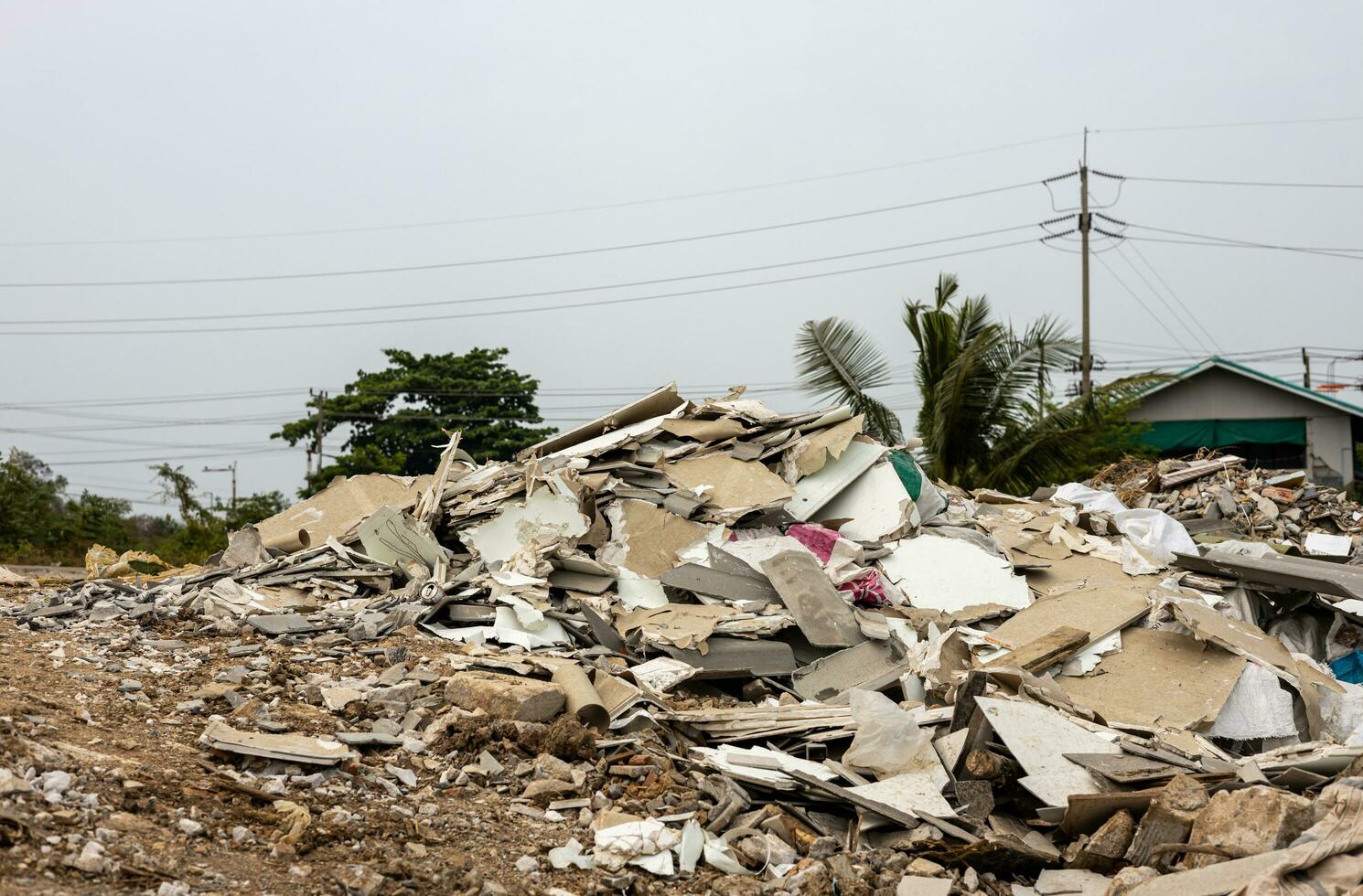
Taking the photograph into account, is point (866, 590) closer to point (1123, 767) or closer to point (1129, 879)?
point (1123, 767)

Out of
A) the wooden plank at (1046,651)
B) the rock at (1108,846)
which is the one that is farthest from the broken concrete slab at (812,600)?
the rock at (1108,846)

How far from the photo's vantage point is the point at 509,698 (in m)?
4.93

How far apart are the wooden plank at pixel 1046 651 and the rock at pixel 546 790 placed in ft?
8.58

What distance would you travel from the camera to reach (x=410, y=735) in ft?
15.8

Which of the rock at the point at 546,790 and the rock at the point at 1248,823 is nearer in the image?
the rock at the point at 1248,823

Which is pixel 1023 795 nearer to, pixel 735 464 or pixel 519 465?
pixel 735 464

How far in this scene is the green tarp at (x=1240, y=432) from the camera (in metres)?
26.2

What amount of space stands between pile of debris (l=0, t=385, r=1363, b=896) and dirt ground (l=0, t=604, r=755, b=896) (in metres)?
0.05

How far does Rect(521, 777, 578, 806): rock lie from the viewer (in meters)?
4.32

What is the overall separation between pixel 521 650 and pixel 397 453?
24310 millimetres

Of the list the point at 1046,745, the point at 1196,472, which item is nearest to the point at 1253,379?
the point at 1196,472

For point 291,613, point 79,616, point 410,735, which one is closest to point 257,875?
point 410,735

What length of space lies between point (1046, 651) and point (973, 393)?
8.76 meters

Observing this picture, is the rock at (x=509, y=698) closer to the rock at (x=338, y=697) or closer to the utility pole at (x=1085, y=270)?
the rock at (x=338, y=697)
